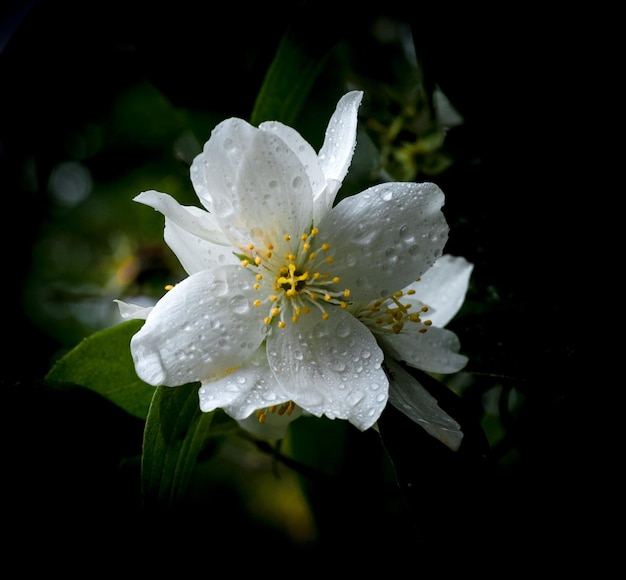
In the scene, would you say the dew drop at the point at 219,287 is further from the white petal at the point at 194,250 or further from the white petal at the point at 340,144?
the white petal at the point at 340,144

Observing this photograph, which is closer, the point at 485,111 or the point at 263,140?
the point at 263,140

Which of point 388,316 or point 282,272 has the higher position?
point 282,272

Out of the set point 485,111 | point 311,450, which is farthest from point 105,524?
point 485,111

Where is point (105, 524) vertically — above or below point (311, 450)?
above

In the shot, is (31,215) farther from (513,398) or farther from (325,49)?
(513,398)

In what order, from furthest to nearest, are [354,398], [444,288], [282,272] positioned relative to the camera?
[444,288] → [282,272] → [354,398]

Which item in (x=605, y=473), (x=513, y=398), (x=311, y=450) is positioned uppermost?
(x=605, y=473)

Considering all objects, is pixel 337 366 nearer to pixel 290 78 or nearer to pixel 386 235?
pixel 386 235

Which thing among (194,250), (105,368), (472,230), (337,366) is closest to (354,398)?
(337,366)
